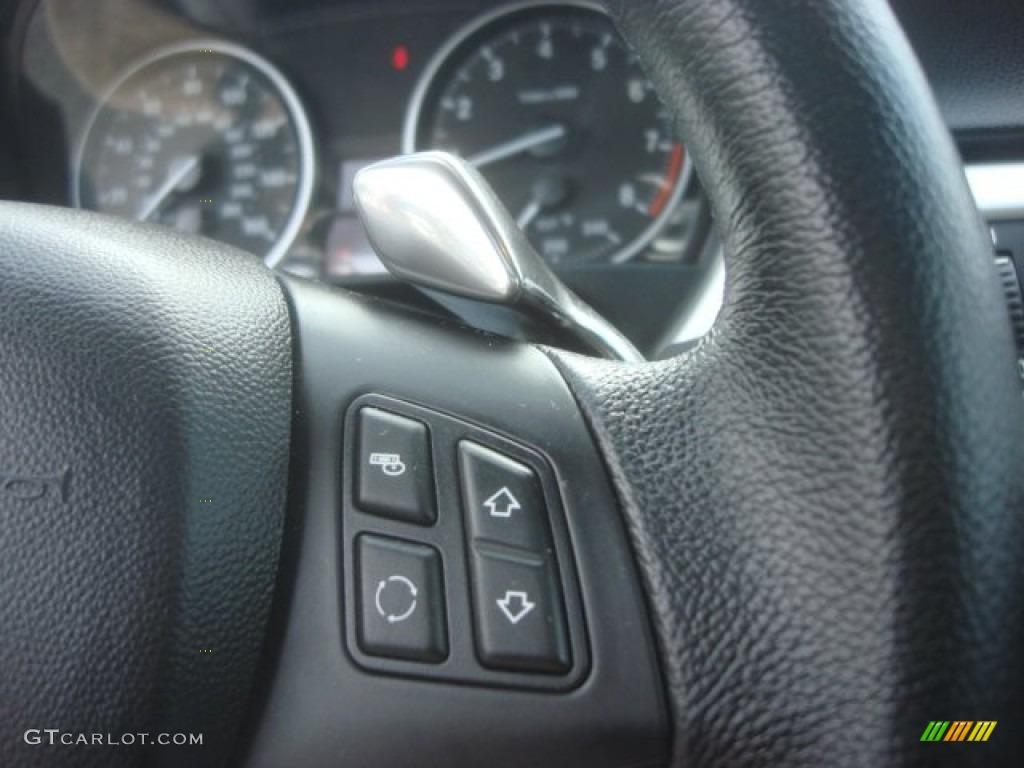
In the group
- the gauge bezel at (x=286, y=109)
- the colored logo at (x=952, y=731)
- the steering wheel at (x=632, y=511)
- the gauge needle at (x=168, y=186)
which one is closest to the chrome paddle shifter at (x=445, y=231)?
the steering wheel at (x=632, y=511)

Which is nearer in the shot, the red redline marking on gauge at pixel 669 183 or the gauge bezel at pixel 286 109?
the red redline marking on gauge at pixel 669 183

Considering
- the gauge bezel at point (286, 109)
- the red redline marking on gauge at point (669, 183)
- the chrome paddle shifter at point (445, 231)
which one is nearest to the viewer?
the chrome paddle shifter at point (445, 231)

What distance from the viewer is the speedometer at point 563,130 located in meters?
1.82

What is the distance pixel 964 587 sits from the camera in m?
0.39

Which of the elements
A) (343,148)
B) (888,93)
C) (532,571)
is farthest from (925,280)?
(343,148)

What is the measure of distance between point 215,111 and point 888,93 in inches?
70.1

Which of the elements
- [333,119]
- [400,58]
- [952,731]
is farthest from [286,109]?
[952,731]

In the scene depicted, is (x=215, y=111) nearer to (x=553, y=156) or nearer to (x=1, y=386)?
(x=553, y=156)

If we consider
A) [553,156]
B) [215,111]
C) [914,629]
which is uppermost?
[215,111]

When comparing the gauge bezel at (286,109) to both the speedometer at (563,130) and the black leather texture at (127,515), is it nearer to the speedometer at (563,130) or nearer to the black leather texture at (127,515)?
the speedometer at (563,130)

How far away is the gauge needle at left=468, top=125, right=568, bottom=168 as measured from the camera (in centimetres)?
184

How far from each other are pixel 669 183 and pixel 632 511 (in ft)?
4.59

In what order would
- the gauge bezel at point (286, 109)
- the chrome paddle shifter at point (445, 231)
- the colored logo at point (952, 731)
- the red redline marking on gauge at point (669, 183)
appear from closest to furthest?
the colored logo at point (952, 731) < the chrome paddle shifter at point (445, 231) < the red redline marking on gauge at point (669, 183) < the gauge bezel at point (286, 109)

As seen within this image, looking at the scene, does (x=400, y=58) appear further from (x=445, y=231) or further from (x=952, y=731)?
Result: (x=952, y=731)
